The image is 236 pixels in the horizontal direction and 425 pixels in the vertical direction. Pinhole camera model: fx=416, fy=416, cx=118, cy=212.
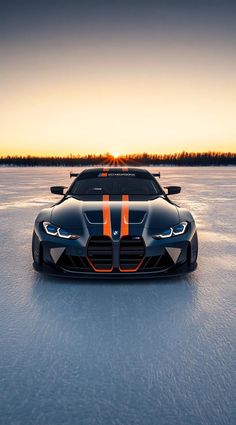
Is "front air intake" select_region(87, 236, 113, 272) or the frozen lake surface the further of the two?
"front air intake" select_region(87, 236, 113, 272)

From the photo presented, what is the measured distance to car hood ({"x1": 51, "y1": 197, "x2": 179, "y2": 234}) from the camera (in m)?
4.15

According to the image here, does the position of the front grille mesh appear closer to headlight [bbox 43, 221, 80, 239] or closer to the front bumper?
the front bumper

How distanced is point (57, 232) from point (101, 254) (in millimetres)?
536

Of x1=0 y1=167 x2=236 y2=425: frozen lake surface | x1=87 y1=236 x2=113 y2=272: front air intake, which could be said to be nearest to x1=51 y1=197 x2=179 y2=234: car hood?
x1=87 y1=236 x2=113 y2=272: front air intake

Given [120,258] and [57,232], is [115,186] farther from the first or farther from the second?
[120,258]

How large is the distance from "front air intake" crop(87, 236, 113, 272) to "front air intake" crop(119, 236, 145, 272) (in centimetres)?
11

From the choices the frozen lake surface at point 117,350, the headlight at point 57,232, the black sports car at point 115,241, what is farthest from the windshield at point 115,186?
the frozen lake surface at point 117,350

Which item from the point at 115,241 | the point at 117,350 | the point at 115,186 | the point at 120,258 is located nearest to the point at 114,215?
the point at 115,241

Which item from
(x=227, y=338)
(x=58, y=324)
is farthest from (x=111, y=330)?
(x=227, y=338)

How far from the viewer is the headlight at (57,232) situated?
4071 millimetres

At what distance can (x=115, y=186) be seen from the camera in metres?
6.01

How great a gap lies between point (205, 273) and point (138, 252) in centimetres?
103

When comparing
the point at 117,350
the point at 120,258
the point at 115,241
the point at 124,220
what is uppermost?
the point at 124,220

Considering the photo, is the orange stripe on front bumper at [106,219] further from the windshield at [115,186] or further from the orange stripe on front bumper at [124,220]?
the windshield at [115,186]
